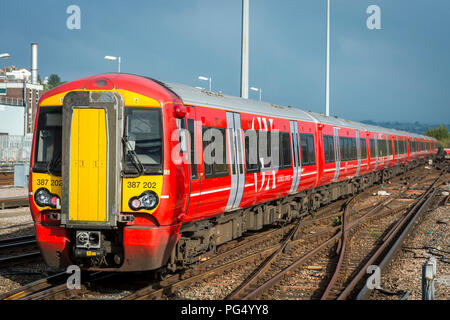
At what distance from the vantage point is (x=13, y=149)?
3628cm

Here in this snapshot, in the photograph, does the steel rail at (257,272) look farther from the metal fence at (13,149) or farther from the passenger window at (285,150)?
the metal fence at (13,149)

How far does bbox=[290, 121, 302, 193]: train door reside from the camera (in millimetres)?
13981

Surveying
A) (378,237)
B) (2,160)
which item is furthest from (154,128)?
(2,160)

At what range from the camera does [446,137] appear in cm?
12988

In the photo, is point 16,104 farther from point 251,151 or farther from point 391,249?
point 391,249

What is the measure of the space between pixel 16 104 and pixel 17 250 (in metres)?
42.7

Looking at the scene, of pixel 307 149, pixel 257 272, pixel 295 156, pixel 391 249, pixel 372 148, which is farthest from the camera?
pixel 372 148

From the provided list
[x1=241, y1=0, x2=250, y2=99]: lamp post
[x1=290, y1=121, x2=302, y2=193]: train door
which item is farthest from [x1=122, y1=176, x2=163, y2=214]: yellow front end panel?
[x1=241, y1=0, x2=250, y2=99]: lamp post

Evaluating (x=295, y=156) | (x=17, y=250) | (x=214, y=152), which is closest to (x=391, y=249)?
(x=295, y=156)

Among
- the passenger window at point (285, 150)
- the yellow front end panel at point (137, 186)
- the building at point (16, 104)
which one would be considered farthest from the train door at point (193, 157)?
the building at point (16, 104)

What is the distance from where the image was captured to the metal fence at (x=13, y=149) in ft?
118

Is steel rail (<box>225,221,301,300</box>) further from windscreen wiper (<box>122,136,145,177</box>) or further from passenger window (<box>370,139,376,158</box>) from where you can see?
passenger window (<box>370,139,376,158</box>)
